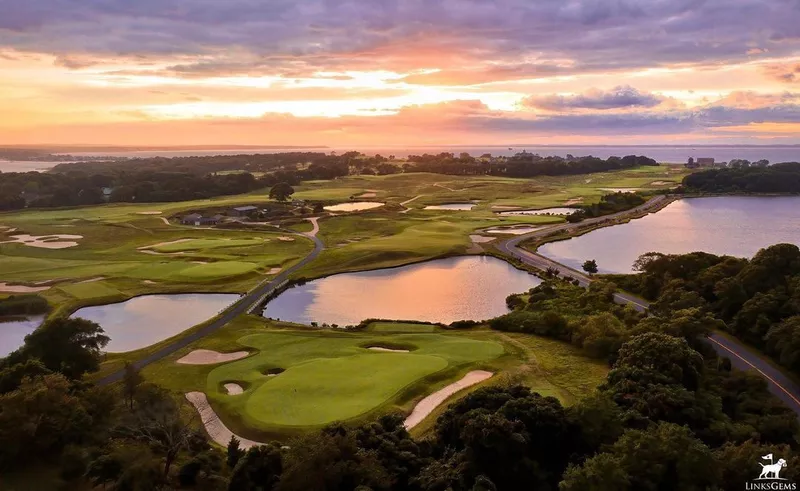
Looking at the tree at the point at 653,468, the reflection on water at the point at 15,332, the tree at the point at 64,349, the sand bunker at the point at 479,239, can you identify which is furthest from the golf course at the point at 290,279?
the tree at the point at 653,468

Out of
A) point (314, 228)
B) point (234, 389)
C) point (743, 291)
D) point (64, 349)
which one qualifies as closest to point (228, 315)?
point (234, 389)

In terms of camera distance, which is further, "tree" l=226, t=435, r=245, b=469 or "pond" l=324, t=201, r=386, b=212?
"pond" l=324, t=201, r=386, b=212

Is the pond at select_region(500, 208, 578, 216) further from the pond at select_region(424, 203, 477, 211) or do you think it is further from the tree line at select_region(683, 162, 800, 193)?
the tree line at select_region(683, 162, 800, 193)

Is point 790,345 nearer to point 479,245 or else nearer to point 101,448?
point 101,448

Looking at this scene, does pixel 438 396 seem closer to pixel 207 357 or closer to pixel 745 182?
pixel 207 357

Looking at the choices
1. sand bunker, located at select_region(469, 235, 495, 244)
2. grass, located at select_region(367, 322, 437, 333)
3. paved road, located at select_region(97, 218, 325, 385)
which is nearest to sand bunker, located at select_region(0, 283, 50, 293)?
paved road, located at select_region(97, 218, 325, 385)

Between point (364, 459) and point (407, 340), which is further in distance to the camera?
point (407, 340)

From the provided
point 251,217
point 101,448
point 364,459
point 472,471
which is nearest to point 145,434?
point 101,448
